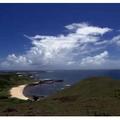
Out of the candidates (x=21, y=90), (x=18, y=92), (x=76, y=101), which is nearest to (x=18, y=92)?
(x=18, y=92)

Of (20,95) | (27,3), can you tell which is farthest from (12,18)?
(20,95)

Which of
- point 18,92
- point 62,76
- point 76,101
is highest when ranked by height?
point 62,76

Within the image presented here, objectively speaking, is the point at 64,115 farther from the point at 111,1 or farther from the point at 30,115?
the point at 111,1

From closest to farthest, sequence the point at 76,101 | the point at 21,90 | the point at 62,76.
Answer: the point at 62,76
the point at 76,101
the point at 21,90

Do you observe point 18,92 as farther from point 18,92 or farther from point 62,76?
point 62,76

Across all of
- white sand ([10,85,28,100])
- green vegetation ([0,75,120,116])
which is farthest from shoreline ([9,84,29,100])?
green vegetation ([0,75,120,116])

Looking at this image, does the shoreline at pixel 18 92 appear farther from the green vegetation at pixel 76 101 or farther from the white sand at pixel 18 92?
the green vegetation at pixel 76 101
